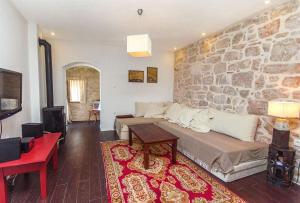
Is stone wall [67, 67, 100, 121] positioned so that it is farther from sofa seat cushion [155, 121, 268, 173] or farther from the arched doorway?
sofa seat cushion [155, 121, 268, 173]

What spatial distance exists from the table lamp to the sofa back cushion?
0.43 m

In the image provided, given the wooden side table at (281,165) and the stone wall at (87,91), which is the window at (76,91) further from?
the wooden side table at (281,165)

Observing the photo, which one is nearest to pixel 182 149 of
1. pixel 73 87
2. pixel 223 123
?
pixel 223 123

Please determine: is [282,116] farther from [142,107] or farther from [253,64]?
[142,107]

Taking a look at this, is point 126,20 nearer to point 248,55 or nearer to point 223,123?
point 248,55

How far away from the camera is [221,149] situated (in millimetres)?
2336

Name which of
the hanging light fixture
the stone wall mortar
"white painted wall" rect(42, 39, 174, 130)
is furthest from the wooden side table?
"white painted wall" rect(42, 39, 174, 130)

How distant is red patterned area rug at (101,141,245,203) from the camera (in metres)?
1.91

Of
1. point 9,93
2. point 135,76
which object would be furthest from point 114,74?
point 9,93

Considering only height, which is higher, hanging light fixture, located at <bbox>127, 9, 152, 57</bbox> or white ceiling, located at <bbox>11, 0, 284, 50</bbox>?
white ceiling, located at <bbox>11, 0, 284, 50</bbox>

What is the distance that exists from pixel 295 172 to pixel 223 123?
1.17m

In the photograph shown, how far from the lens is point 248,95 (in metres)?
2.92

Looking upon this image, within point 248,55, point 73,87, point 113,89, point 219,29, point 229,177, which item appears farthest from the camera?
point 73,87

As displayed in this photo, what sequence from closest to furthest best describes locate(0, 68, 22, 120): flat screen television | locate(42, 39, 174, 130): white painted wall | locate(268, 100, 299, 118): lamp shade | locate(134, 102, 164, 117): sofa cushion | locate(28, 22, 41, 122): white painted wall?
locate(0, 68, 22, 120): flat screen television → locate(268, 100, 299, 118): lamp shade → locate(28, 22, 41, 122): white painted wall → locate(42, 39, 174, 130): white painted wall → locate(134, 102, 164, 117): sofa cushion
